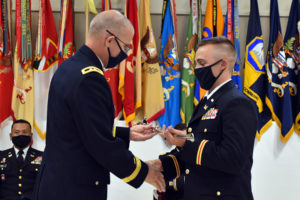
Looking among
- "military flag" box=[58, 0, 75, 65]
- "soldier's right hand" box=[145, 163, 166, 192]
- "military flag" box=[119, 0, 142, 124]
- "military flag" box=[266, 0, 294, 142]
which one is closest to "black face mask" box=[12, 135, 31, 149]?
"military flag" box=[58, 0, 75, 65]

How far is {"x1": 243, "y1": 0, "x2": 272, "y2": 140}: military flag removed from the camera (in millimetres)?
3850

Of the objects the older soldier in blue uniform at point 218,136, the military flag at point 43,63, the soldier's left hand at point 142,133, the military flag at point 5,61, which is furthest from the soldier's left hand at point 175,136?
the military flag at point 5,61

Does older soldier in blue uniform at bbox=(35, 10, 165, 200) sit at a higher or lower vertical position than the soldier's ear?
lower

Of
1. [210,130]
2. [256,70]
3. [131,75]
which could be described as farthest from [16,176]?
[256,70]

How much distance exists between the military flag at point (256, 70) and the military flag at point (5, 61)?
2713 mm

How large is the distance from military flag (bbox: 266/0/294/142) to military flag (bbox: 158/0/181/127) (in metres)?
1.07

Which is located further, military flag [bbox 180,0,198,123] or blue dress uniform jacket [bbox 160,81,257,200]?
military flag [bbox 180,0,198,123]

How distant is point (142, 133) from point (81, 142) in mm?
597

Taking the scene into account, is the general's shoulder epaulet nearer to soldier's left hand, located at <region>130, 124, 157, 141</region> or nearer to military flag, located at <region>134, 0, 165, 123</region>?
soldier's left hand, located at <region>130, 124, 157, 141</region>

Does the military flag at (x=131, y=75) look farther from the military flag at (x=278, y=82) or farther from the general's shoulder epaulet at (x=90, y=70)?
the general's shoulder epaulet at (x=90, y=70)

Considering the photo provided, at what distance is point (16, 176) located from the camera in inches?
124

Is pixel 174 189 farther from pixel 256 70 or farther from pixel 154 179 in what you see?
pixel 256 70

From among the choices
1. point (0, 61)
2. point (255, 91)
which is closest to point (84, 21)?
point (0, 61)

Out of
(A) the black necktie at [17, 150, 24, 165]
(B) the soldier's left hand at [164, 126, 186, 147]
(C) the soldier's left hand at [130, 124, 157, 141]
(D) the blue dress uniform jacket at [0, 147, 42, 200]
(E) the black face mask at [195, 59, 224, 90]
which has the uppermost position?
(E) the black face mask at [195, 59, 224, 90]
